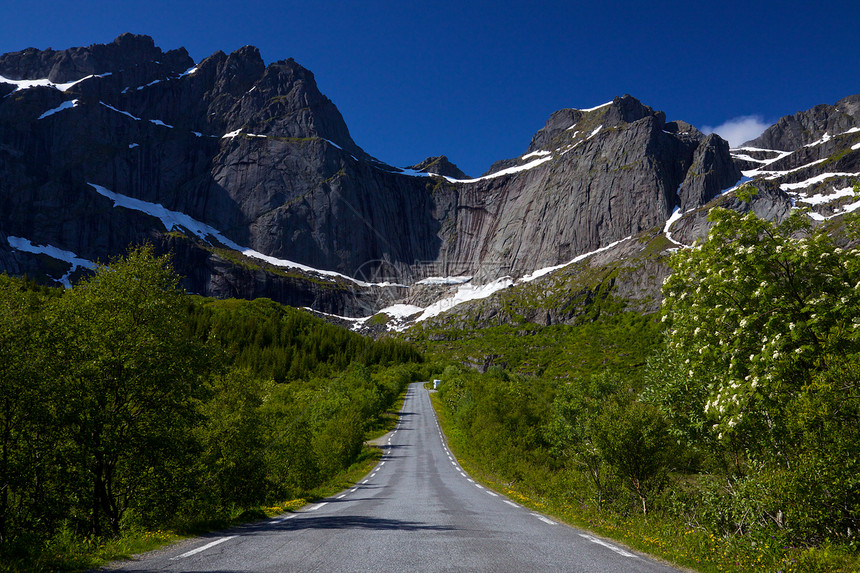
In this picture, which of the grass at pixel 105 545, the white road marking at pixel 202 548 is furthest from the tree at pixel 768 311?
the grass at pixel 105 545

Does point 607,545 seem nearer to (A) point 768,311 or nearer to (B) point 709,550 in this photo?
(B) point 709,550

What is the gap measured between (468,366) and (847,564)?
539 feet

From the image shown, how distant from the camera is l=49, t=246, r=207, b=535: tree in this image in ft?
44.7

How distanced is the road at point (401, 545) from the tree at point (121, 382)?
4.70m

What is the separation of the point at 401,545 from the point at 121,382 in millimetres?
10797

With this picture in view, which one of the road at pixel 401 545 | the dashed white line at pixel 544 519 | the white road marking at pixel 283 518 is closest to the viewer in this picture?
the road at pixel 401 545

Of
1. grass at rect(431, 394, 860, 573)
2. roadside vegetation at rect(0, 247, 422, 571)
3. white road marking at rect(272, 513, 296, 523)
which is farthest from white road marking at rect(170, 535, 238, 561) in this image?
grass at rect(431, 394, 860, 573)

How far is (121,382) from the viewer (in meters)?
14.4

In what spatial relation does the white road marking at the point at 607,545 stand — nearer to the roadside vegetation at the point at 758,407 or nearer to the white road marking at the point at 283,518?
the roadside vegetation at the point at 758,407

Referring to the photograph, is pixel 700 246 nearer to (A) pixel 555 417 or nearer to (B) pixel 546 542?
(B) pixel 546 542

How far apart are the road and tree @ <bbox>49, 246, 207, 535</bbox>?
15.4 feet

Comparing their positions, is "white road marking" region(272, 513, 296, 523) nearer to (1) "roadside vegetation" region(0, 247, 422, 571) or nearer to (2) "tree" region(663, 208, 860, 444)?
(1) "roadside vegetation" region(0, 247, 422, 571)

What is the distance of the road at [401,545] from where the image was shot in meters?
8.23

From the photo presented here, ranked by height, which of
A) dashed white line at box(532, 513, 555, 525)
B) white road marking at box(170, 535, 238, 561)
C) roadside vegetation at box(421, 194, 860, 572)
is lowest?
dashed white line at box(532, 513, 555, 525)
